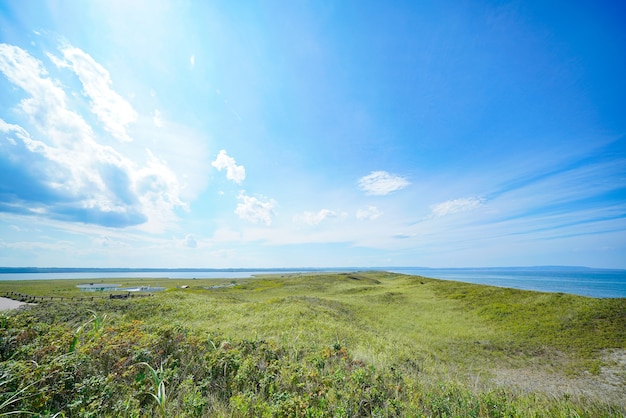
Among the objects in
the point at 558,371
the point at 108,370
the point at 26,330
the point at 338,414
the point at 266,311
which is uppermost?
the point at 26,330

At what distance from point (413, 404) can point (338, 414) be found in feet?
5.66

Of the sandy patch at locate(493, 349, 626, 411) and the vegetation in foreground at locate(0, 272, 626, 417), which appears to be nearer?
the vegetation in foreground at locate(0, 272, 626, 417)

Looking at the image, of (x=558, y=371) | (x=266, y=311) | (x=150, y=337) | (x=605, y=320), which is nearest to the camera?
(x=150, y=337)

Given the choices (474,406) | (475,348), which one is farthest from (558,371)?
(474,406)

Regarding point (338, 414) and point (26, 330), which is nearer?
point (338, 414)

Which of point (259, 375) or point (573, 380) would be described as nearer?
point (259, 375)

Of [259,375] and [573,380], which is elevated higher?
[259,375]

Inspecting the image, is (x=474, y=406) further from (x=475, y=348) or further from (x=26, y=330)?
(x=475, y=348)

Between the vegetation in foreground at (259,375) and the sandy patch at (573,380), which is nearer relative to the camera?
the vegetation in foreground at (259,375)

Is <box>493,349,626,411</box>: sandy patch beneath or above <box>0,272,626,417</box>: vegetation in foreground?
beneath

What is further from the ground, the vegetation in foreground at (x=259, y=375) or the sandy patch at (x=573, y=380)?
the vegetation in foreground at (x=259, y=375)

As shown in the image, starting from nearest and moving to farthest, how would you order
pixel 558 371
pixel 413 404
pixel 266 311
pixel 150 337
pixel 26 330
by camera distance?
pixel 413 404 → pixel 26 330 → pixel 150 337 → pixel 558 371 → pixel 266 311

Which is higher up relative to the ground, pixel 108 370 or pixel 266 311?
pixel 108 370

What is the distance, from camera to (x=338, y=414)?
165 inches
